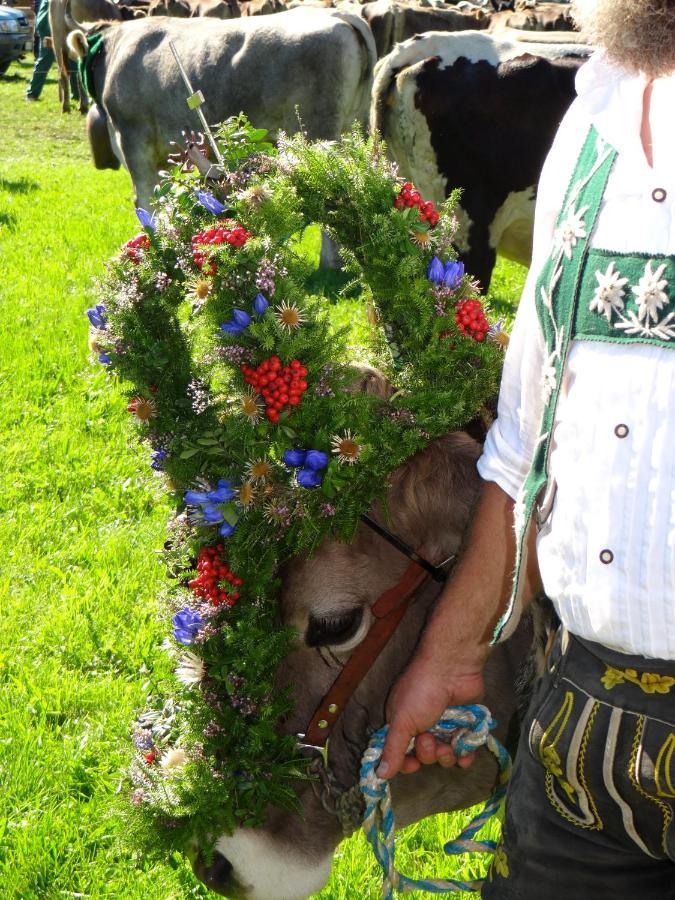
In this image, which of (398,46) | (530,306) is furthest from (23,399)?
(530,306)

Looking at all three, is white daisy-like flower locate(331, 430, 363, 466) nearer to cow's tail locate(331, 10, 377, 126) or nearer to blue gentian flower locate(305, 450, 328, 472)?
blue gentian flower locate(305, 450, 328, 472)

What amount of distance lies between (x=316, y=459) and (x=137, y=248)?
25.9 inches

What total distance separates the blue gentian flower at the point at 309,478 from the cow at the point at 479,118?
4.15 m

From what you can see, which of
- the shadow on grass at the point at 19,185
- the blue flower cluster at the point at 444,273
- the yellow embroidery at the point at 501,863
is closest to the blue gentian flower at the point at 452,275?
the blue flower cluster at the point at 444,273

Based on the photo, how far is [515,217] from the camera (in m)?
5.89

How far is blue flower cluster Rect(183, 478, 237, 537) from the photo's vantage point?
77.6 inches

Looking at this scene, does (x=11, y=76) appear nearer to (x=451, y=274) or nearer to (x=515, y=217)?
(x=515, y=217)

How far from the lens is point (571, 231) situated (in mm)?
1541

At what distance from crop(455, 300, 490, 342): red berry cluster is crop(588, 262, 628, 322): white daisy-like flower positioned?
593 mm

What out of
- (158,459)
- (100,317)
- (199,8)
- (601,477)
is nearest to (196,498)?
(158,459)

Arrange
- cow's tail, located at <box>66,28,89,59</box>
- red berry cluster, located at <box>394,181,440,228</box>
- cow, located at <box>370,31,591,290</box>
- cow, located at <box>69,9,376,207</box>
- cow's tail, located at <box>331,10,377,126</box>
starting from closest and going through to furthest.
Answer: red berry cluster, located at <box>394,181,440,228</box> < cow, located at <box>370,31,591,290</box> < cow, located at <box>69,9,376,207</box> < cow's tail, located at <box>331,10,377,126</box> < cow's tail, located at <box>66,28,89,59</box>

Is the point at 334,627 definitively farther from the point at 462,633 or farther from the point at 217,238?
the point at 217,238

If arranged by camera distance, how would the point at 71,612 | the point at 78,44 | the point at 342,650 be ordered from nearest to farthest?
the point at 342,650 → the point at 71,612 → the point at 78,44

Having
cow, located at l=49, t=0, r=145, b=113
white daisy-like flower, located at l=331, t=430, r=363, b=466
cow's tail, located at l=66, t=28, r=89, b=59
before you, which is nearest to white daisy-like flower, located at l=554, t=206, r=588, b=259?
white daisy-like flower, located at l=331, t=430, r=363, b=466
